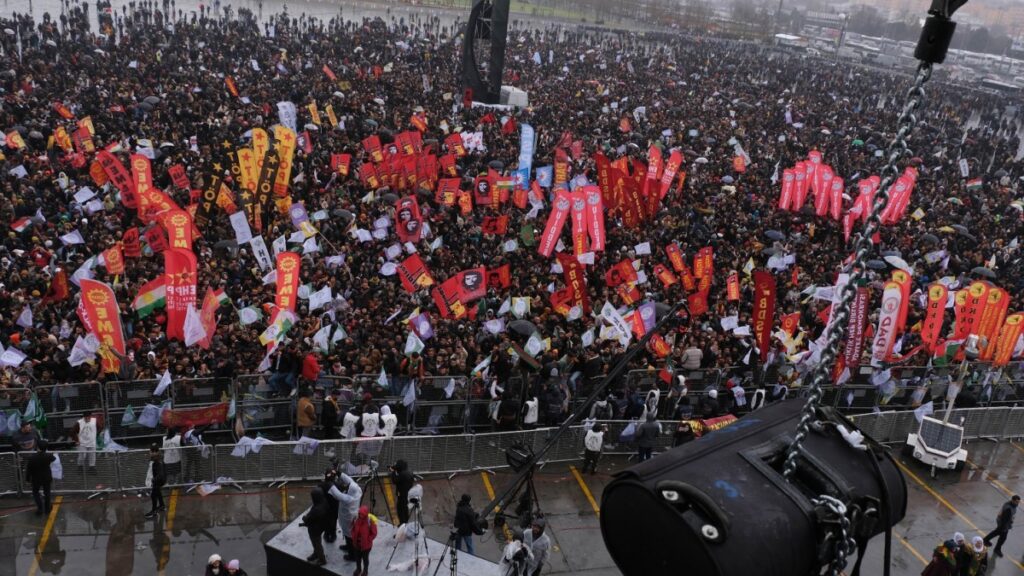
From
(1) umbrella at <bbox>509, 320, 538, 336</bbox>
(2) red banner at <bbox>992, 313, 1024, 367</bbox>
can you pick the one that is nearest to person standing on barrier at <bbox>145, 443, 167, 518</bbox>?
(1) umbrella at <bbox>509, 320, 538, 336</bbox>

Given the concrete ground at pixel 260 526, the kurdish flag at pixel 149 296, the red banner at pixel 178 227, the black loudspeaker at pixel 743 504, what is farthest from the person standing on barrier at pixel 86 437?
the black loudspeaker at pixel 743 504

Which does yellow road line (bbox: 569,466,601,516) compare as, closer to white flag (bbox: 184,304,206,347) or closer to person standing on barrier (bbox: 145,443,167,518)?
person standing on barrier (bbox: 145,443,167,518)

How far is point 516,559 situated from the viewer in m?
9.77

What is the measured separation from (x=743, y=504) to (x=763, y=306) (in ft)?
42.5

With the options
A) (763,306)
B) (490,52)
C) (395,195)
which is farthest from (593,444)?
(490,52)

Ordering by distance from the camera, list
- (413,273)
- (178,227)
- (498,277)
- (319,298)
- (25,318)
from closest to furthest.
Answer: (25,318) → (178,227) → (319,298) → (413,273) → (498,277)

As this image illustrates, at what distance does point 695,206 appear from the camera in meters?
26.3

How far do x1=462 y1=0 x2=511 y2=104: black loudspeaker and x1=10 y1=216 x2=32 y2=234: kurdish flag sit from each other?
849 inches

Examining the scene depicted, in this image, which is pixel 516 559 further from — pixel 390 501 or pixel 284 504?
pixel 284 504

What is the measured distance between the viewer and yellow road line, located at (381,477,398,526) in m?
12.6

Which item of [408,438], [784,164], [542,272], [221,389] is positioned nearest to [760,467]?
[408,438]

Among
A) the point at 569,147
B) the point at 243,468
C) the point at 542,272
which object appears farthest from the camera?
the point at 569,147

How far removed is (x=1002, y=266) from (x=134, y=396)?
24294 mm

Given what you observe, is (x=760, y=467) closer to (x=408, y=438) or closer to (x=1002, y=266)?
(x=408, y=438)
